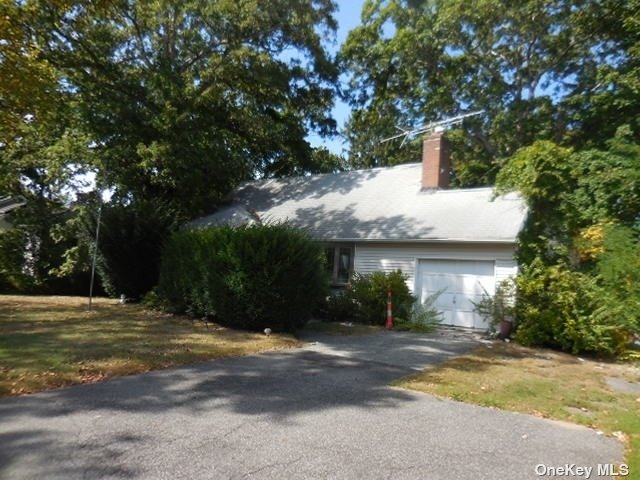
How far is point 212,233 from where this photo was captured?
41.8 ft

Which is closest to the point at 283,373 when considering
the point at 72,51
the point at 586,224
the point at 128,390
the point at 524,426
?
the point at 128,390

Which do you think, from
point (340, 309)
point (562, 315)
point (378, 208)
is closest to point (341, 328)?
point (340, 309)

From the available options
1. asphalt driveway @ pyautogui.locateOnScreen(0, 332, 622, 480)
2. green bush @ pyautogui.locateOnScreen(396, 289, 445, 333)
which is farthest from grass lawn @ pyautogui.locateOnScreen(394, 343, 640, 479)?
A: green bush @ pyautogui.locateOnScreen(396, 289, 445, 333)

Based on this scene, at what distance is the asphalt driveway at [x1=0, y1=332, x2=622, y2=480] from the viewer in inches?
171

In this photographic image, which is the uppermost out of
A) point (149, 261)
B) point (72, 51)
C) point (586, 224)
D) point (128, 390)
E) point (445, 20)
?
point (445, 20)

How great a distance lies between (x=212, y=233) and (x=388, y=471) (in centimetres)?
930

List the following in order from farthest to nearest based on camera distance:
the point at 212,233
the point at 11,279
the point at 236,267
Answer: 1. the point at 11,279
2. the point at 212,233
3. the point at 236,267

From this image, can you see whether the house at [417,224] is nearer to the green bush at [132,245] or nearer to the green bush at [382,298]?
the green bush at [382,298]

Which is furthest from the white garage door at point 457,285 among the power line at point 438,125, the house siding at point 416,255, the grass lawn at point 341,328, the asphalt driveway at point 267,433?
the power line at point 438,125

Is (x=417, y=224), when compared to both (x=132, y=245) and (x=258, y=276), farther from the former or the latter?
(x=132, y=245)

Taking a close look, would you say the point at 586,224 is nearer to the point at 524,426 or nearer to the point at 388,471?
the point at 524,426

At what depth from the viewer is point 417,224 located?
→ 53.9 ft

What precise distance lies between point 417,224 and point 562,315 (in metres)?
5.61

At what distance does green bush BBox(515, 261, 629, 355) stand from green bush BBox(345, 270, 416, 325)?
3440 mm
